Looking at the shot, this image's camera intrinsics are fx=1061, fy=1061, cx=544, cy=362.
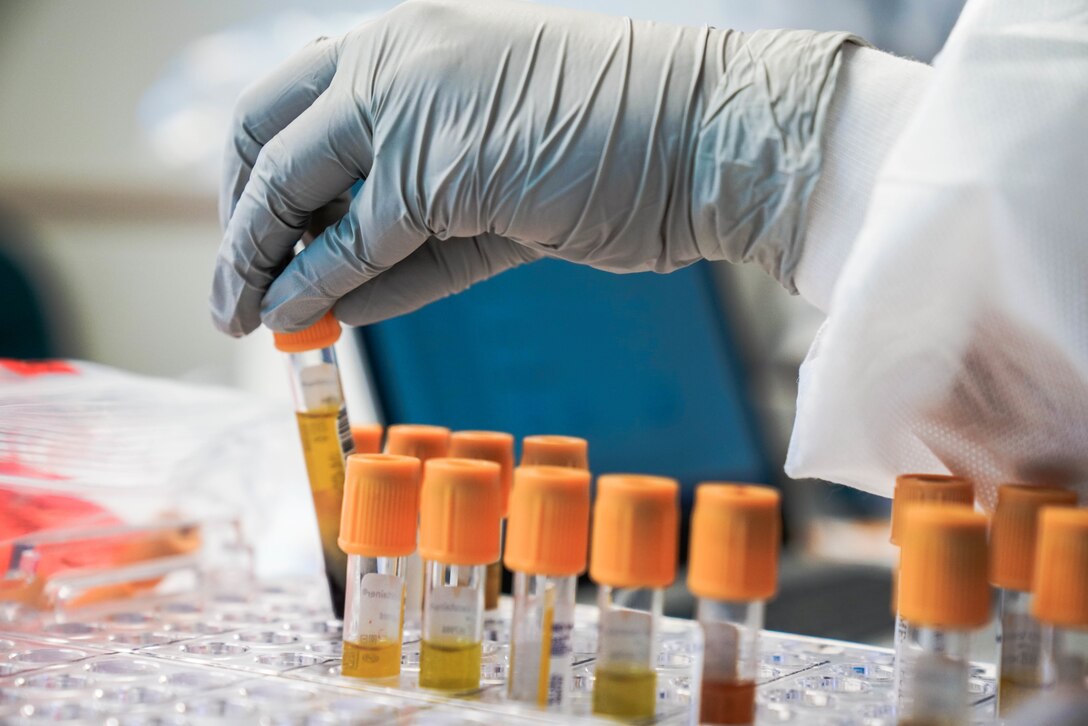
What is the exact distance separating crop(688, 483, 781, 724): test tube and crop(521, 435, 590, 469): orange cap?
0.27 m

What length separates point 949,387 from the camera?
0.90 meters

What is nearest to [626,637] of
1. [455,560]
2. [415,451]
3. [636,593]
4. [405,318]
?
[636,593]

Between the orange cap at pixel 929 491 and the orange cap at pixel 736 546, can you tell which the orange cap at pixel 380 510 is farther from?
the orange cap at pixel 929 491

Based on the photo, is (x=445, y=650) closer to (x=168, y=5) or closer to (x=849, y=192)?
(x=849, y=192)

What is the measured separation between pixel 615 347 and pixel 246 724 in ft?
5.11

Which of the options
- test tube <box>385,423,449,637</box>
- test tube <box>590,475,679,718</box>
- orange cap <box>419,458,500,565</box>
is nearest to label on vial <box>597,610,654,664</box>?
test tube <box>590,475,679,718</box>

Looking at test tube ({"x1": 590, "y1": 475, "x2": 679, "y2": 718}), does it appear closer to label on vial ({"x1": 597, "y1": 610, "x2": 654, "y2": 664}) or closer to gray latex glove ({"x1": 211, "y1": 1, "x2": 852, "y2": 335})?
label on vial ({"x1": 597, "y1": 610, "x2": 654, "y2": 664})

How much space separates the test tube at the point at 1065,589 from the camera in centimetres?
71

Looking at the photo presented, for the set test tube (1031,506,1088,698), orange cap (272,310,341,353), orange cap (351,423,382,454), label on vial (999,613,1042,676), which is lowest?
label on vial (999,613,1042,676)

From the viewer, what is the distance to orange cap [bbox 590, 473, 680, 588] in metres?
0.79

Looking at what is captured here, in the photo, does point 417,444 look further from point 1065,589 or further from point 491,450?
point 1065,589

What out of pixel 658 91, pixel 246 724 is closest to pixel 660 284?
pixel 658 91

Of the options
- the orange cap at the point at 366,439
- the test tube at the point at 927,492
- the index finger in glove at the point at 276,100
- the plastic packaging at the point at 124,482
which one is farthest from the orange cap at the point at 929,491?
the plastic packaging at the point at 124,482

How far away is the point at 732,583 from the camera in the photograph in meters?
0.75
